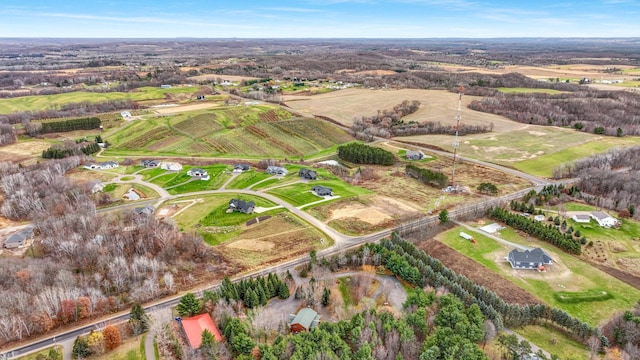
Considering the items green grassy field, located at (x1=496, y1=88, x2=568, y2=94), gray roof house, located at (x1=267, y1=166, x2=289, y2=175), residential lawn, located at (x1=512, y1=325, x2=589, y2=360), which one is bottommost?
residential lawn, located at (x1=512, y1=325, x2=589, y2=360)

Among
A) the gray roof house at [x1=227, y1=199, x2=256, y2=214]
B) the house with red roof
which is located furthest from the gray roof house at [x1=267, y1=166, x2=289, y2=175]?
the house with red roof

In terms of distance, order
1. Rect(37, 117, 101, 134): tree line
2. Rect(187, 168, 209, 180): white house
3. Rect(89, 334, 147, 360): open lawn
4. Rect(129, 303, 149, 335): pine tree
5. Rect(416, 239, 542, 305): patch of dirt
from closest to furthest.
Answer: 1. Rect(89, 334, 147, 360): open lawn
2. Rect(129, 303, 149, 335): pine tree
3. Rect(416, 239, 542, 305): patch of dirt
4. Rect(187, 168, 209, 180): white house
5. Rect(37, 117, 101, 134): tree line

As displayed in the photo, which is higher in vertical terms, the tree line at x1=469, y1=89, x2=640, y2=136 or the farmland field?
the tree line at x1=469, y1=89, x2=640, y2=136

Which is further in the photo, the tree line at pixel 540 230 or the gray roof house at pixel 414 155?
the gray roof house at pixel 414 155

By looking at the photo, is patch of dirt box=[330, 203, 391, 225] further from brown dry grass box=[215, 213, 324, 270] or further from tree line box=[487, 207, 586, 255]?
tree line box=[487, 207, 586, 255]

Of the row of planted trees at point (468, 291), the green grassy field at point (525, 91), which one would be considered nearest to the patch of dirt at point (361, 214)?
the row of planted trees at point (468, 291)

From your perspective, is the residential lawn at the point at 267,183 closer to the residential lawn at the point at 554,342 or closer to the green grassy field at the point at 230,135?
the green grassy field at the point at 230,135

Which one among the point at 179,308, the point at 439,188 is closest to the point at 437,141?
the point at 439,188

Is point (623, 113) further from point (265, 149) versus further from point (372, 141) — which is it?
point (265, 149)
